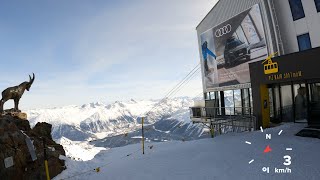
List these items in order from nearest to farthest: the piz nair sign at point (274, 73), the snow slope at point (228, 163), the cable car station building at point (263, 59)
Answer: the snow slope at point (228, 163) → the piz nair sign at point (274, 73) → the cable car station building at point (263, 59)

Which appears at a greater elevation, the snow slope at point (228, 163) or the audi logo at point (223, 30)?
the audi logo at point (223, 30)

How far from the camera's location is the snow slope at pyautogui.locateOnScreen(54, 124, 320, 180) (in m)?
12.7

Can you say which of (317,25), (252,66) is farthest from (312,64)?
(317,25)

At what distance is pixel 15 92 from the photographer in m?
27.1

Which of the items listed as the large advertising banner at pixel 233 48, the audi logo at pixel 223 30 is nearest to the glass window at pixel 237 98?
the large advertising banner at pixel 233 48

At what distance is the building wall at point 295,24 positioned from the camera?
27.6 m

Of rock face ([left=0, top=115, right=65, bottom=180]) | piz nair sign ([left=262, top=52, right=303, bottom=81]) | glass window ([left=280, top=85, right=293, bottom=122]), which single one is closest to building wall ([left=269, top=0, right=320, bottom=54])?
glass window ([left=280, top=85, right=293, bottom=122])

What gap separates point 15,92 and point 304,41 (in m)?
28.1

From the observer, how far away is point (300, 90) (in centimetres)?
2355

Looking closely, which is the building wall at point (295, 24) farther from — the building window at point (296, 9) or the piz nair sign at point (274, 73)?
the piz nair sign at point (274, 73)

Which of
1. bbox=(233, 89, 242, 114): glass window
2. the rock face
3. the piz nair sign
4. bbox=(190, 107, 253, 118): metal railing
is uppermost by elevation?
the piz nair sign

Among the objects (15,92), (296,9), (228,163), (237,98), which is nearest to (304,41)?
(296,9)

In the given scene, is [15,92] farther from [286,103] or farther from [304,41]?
[304,41]

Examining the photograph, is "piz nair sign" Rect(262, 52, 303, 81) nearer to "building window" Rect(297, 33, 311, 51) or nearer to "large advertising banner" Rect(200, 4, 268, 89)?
"building window" Rect(297, 33, 311, 51)
